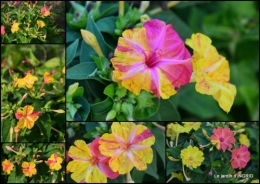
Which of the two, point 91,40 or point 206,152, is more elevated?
point 91,40

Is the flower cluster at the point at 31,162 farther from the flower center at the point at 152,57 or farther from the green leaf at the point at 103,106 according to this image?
the flower center at the point at 152,57

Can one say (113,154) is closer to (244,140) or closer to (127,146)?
(127,146)

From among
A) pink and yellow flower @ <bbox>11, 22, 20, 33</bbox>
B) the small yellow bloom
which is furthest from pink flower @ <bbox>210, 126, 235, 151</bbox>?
pink and yellow flower @ <bbox>11, 22, 20, 33</bbox>

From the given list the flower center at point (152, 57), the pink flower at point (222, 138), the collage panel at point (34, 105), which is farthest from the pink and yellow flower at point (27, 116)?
the pink flower at point (222, 138)

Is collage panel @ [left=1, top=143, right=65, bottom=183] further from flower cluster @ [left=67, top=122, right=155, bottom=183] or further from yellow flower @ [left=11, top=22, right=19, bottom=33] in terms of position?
yellow flower @ [left=11, top=22, right=19, bottom=33]

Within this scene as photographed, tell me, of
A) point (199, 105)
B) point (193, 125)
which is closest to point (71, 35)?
point (193, 125)

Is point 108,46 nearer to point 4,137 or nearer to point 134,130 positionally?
point 134,130
